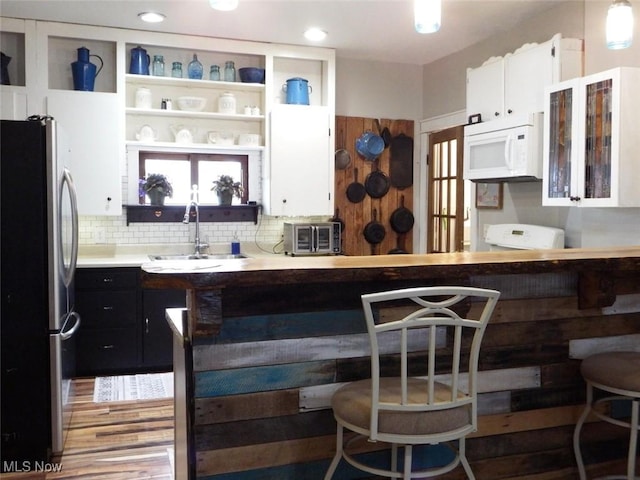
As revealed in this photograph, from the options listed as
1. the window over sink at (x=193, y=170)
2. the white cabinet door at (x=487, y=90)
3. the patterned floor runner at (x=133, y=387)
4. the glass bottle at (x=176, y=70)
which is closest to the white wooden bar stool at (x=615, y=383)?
the white cabinet door at (x=487, y=90)

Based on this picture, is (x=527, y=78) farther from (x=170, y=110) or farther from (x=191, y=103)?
(x=170, y=110)

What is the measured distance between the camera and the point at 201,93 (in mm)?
5004

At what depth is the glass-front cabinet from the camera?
302cm

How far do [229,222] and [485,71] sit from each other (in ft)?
7.82

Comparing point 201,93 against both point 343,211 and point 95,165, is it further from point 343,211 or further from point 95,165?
point 343,211

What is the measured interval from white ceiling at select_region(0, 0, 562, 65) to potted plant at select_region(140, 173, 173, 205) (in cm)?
114

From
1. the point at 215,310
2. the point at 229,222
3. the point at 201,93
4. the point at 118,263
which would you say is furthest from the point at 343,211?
the point at 215,310

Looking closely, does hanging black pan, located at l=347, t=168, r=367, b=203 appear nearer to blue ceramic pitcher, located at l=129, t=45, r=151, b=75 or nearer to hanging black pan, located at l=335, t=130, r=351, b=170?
hanging black pan, located at l=335, t=130, r=351, b=170

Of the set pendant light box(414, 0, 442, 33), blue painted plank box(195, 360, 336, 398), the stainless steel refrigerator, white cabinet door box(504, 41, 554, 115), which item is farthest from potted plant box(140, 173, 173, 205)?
blue painted plank box(195, 360, 336, 398)

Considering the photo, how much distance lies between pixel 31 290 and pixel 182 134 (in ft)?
7.38

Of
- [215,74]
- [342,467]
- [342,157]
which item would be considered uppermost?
[215,74]

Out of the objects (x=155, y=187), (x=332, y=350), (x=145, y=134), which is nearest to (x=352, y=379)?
(x=332, y=350)

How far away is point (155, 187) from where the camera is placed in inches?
189

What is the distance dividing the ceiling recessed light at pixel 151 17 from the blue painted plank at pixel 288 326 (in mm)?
3005
